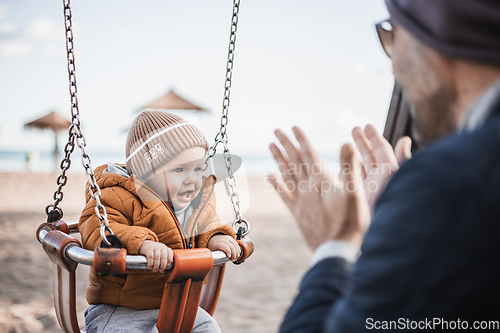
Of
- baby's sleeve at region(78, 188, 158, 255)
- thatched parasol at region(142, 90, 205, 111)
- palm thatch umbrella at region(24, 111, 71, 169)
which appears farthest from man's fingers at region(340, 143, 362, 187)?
palm thatch umbrella at region(24, 111, 71, 169)

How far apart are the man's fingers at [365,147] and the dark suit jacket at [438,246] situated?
1.20ft

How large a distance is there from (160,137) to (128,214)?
0.32 meters

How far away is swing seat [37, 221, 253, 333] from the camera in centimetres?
98

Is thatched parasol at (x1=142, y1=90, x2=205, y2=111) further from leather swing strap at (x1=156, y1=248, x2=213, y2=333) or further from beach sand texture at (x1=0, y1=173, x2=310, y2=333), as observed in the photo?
leather swing strap at (x1=156, y1=248, x2=213, y2=333)

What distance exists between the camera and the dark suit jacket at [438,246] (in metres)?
0.40

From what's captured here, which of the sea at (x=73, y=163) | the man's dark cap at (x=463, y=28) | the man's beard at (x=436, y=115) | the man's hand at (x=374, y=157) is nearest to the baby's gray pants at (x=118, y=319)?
the sea at (x=73, y=163)

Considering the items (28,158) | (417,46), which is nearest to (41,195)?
(28,158)

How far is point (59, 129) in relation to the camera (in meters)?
13.9

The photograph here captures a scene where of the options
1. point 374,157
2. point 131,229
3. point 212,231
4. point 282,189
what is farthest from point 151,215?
point 374,157

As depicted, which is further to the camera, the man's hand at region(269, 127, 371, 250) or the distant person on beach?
the distant person on beach

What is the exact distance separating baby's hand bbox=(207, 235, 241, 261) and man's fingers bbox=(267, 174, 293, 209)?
50cm

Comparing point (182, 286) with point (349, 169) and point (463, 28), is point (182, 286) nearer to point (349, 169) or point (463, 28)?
point (349, 169)

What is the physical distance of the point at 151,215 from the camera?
128 cm

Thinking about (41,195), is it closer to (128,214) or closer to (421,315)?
(128,214)
